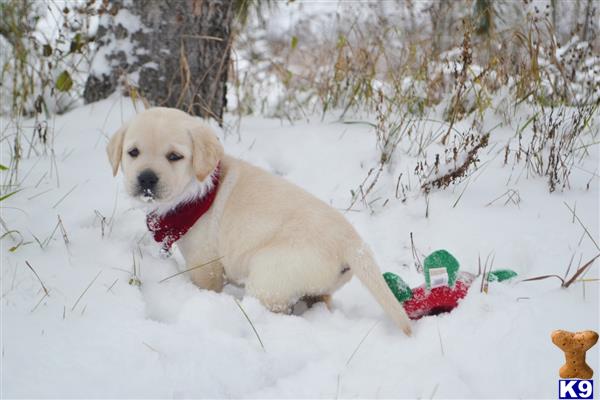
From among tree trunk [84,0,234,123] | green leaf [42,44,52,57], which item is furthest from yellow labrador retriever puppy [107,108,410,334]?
green leaf [42,44,52,57]

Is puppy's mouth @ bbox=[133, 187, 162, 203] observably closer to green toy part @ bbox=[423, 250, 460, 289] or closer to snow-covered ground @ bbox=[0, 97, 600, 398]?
snow-covered ground @ bbox=[0, 97, 600, 398]

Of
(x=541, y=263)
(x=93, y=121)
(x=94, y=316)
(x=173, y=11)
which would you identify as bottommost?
(x=541, y=263)

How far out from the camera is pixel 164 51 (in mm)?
3945

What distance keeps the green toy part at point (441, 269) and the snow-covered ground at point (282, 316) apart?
0.33ft

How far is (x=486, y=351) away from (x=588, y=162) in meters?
2.12

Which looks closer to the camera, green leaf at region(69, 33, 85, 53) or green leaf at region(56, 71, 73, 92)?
green leaf at region(56, 71, 73, 92)

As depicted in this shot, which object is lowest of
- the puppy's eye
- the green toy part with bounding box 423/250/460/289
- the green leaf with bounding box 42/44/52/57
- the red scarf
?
the green toy part with bounding box 423/250/460/289

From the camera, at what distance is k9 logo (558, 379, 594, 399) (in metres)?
1.63

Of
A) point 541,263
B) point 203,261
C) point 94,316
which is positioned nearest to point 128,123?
point 203,261

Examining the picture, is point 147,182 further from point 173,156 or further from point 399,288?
point 399,288

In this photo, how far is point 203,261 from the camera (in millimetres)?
2559

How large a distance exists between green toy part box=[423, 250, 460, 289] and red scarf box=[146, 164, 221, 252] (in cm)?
102

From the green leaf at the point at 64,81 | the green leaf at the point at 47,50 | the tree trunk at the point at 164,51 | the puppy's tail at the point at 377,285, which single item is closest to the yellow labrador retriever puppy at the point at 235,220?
the puppy's tail at the point at 377,285

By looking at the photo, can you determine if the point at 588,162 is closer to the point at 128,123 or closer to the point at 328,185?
the point at 328,185
